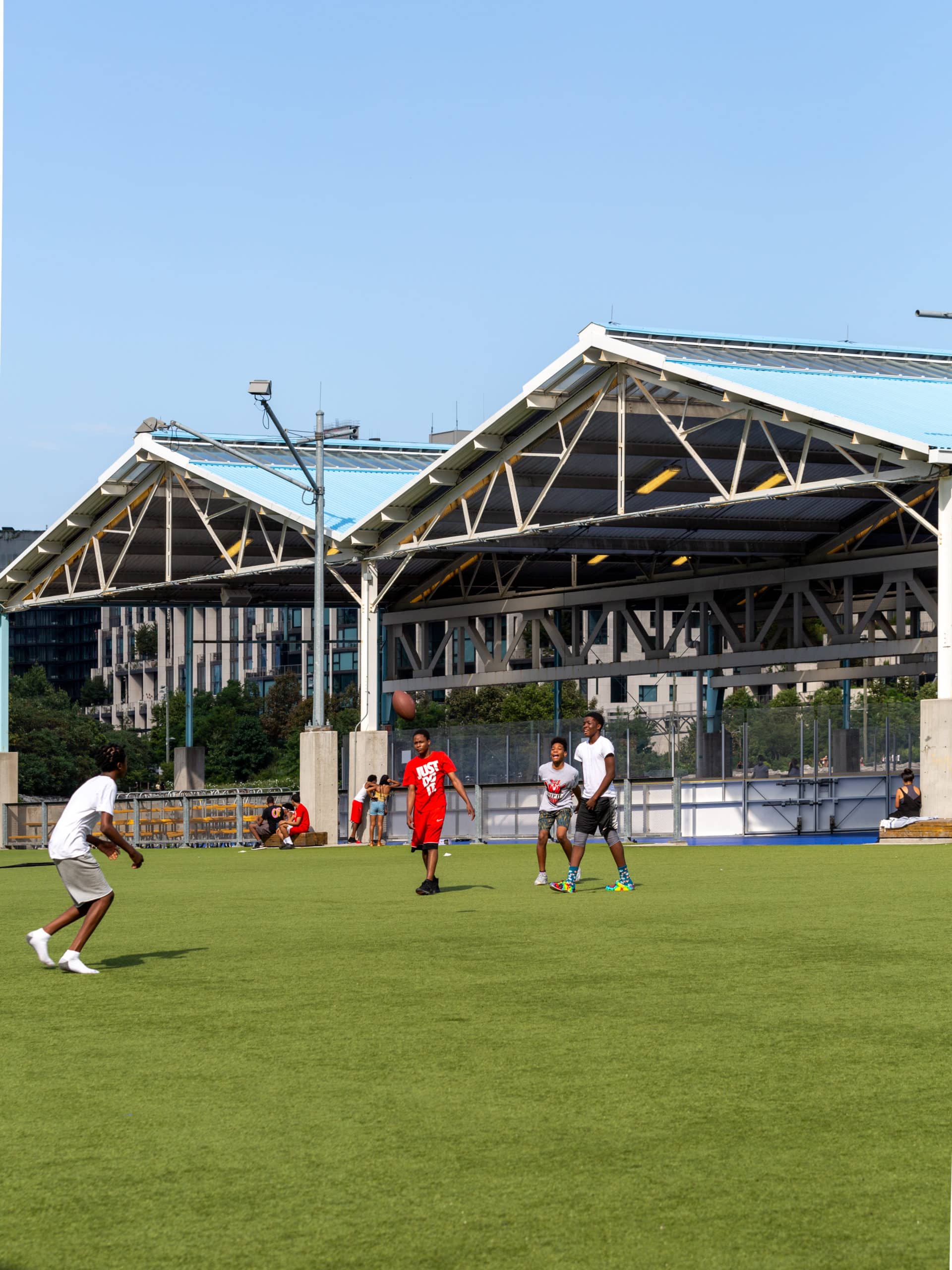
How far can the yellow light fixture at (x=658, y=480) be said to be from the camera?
123ft

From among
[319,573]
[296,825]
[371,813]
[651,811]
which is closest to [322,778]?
[371,813]

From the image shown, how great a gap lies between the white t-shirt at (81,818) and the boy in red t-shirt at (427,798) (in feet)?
21.9

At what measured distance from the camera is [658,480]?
37.9 metres

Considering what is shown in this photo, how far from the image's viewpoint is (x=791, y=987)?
10.9 m

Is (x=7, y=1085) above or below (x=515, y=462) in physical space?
below

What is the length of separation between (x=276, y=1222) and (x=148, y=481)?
124 ft

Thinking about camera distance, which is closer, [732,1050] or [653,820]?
[732,1050]

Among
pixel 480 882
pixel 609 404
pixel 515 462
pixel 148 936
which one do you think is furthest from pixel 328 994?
pixel 515 462

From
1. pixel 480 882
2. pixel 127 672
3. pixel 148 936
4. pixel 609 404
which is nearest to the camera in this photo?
pixel 148 936

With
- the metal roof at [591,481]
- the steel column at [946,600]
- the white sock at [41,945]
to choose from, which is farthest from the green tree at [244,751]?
the white sock at [41,945]

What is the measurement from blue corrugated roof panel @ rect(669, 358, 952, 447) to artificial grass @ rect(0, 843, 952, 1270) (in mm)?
16581

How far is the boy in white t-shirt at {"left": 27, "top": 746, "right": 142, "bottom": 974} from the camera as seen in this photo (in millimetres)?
12477

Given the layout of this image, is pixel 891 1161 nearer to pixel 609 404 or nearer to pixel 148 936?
pixel 148 936

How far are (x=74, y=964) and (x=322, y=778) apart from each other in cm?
2694
